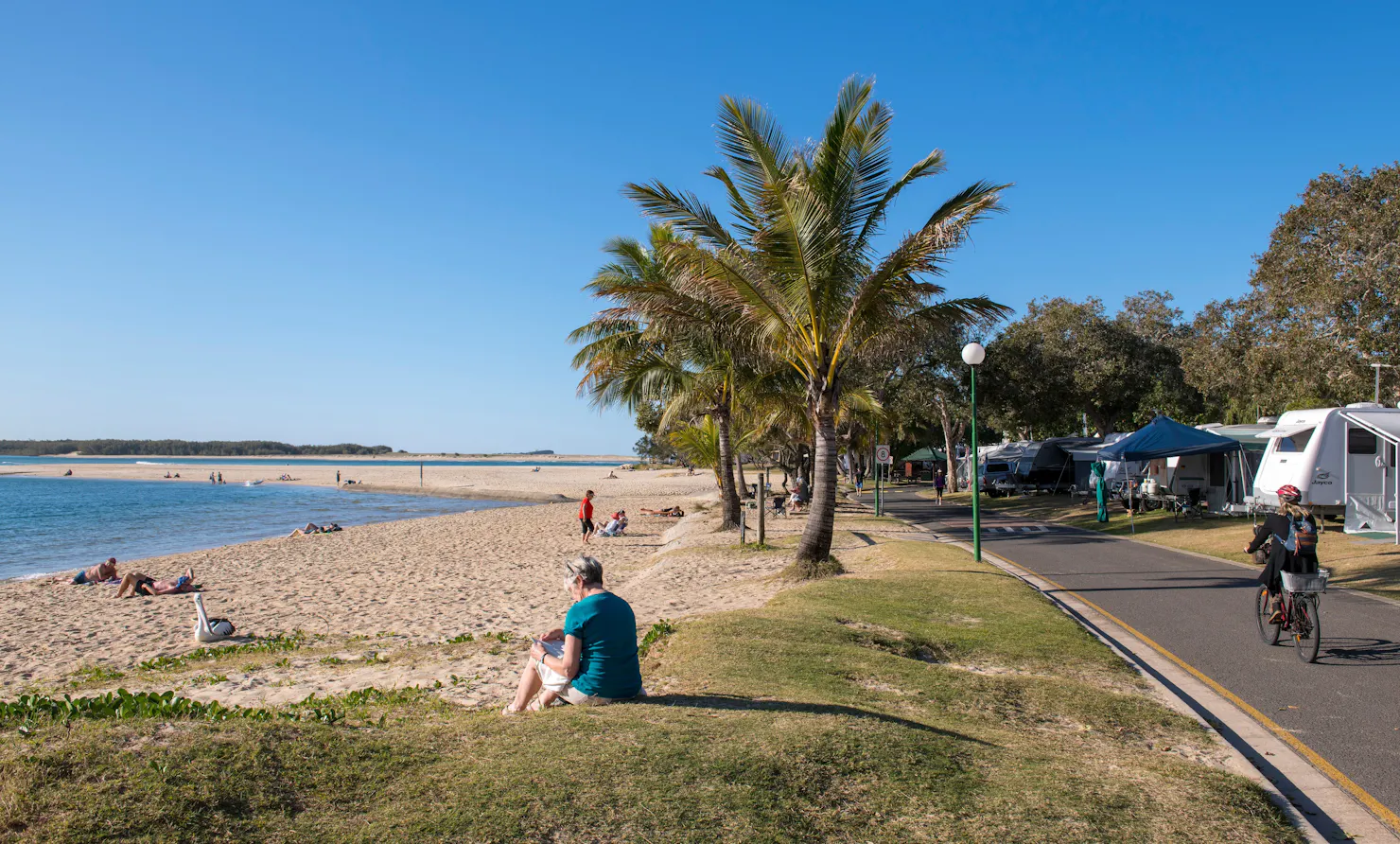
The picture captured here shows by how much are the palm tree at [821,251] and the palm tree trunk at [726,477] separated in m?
8.53

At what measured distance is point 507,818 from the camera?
10.9 feet

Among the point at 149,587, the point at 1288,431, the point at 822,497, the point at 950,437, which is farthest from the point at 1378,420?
the point at 950,437

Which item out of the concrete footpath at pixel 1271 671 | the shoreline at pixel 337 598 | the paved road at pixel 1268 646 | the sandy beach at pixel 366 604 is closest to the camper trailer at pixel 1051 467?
the sandy beach at pixel 366 604

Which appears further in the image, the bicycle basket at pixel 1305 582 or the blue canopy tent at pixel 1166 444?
the blue canopy tent at pixel 1166 444

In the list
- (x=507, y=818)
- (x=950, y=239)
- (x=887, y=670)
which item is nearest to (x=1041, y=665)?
(x=887, y=670)

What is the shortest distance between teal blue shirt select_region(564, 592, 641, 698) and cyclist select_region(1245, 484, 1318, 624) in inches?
258

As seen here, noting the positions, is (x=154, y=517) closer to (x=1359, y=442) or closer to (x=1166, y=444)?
(x=1166, y=444)

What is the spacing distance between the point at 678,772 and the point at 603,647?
149 cm

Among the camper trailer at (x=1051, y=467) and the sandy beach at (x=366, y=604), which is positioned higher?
the camper trailer at (x=1051, y=467)

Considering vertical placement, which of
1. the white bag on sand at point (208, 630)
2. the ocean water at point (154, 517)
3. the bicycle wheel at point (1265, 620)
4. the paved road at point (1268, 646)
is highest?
the bicycle wheel at point (1265, 620)

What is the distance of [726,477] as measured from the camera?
854 inches

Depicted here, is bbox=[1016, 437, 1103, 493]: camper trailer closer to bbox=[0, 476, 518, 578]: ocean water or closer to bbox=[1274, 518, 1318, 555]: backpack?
bbox=[0, 476, 518, 578]: ocean water

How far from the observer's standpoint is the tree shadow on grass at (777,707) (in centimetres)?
513

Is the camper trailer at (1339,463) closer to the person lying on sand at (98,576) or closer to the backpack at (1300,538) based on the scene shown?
the backpack at (1300,538)
